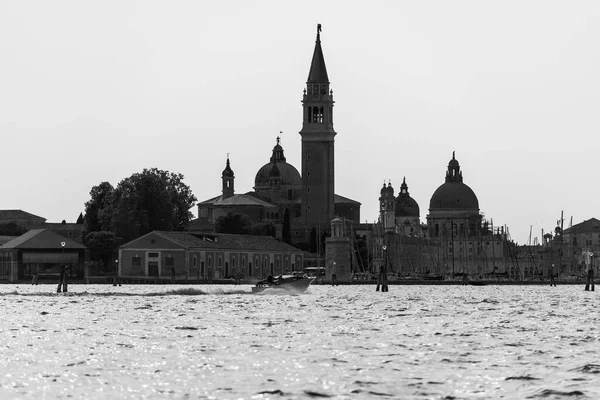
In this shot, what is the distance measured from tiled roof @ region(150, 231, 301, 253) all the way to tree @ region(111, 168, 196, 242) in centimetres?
601

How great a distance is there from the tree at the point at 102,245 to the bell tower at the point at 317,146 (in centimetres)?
4936

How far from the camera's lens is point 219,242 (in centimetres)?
13775

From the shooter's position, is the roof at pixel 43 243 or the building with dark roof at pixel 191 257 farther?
the roof at pixel 43 243

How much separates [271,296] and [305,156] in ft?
351

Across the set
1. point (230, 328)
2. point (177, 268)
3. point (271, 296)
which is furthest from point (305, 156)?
point (230, 328)

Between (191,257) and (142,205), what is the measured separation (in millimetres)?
13564

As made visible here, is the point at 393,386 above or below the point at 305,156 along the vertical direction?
below

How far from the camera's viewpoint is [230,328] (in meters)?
42.4

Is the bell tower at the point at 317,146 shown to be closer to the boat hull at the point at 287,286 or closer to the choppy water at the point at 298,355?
the boat hull at the point at 287,286

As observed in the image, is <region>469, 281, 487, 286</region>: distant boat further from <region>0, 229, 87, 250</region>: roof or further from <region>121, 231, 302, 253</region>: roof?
<region>0, 229, 87, 250</region>: roof

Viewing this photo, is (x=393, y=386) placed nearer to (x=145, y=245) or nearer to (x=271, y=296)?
(x=271, y=296)

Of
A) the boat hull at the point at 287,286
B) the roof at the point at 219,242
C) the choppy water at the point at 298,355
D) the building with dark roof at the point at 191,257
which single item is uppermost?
the roof at the point at 219,242

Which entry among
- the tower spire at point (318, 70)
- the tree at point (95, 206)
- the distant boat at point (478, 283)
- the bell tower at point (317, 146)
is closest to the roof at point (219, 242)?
the tree at point (95, 206)

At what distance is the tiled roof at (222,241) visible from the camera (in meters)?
130
